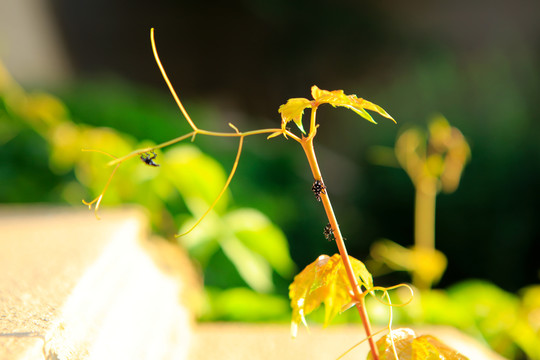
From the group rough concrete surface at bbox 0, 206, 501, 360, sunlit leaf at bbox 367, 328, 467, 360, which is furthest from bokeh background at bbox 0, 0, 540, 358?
sunlit leaf at bbox 367, 328, 467, 360

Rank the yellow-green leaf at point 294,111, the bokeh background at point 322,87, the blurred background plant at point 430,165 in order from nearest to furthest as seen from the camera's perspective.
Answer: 1. the yellow-green leaf at point 294,111
2. the blurred background plant at point 430,165
3. the bokeh background at point 322,87

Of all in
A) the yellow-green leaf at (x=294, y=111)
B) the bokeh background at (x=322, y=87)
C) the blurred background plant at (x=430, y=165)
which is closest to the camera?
the yellow-green leaf at (x=294, y=111)

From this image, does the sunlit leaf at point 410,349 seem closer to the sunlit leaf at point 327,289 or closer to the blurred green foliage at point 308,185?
the sunlit leaf at point 327,289

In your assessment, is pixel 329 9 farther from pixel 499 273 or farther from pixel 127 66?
pixel 499 273

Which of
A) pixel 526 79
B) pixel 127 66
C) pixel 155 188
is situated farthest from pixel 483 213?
pixel 127 66

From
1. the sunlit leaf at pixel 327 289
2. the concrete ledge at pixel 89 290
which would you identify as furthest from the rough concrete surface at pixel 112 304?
the sunlit leaf at pixel 327 289

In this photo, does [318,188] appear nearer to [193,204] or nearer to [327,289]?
[327,289]

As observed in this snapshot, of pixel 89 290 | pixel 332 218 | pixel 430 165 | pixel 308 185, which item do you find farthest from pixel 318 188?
pixel 308 185
